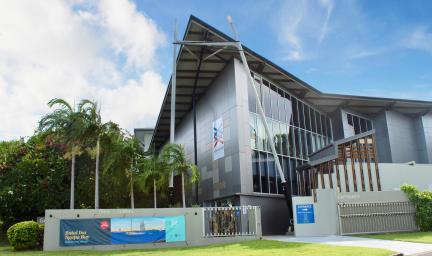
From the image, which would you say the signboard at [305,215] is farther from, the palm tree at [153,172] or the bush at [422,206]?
the palm tree at [153,172]

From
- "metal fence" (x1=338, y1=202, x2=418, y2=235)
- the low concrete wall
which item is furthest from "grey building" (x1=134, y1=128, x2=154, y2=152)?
"metal fence" (x1=338, y1=202, x2=418, y2=235)

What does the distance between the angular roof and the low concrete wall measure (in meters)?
13.6

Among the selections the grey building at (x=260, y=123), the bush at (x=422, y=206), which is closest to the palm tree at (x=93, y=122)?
the grey building at (x=260, y=123)

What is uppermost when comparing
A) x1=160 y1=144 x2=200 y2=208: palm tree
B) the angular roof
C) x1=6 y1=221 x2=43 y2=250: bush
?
the angular roof

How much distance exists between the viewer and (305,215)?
2342cm

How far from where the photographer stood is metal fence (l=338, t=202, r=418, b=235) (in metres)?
23.1

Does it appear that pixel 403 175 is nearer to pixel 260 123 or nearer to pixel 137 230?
pixel 260 123

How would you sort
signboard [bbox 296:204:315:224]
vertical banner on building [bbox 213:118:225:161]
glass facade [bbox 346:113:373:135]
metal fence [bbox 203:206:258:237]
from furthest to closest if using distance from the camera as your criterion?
glass facade [bbox 346:113:373:135], vertical banner on building [bbox 213:118:225:161], signboard [bbox 296:204:315:224], metal fence [bbox 203:206:258:237]

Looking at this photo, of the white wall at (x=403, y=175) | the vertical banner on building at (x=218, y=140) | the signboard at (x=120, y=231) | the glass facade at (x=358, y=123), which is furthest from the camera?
the glass facade at (x=358, y=123)

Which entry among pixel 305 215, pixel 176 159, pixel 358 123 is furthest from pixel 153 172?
pixel 358 123

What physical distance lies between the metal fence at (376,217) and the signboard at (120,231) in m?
8.95

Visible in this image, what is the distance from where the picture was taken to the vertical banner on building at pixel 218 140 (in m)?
32.3

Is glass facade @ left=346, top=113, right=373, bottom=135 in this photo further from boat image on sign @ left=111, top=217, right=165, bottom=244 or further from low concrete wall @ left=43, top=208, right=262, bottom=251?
boat image on sign @ left=111, top=217, right=165, bottom=244

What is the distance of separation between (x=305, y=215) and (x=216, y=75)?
50.8ft
